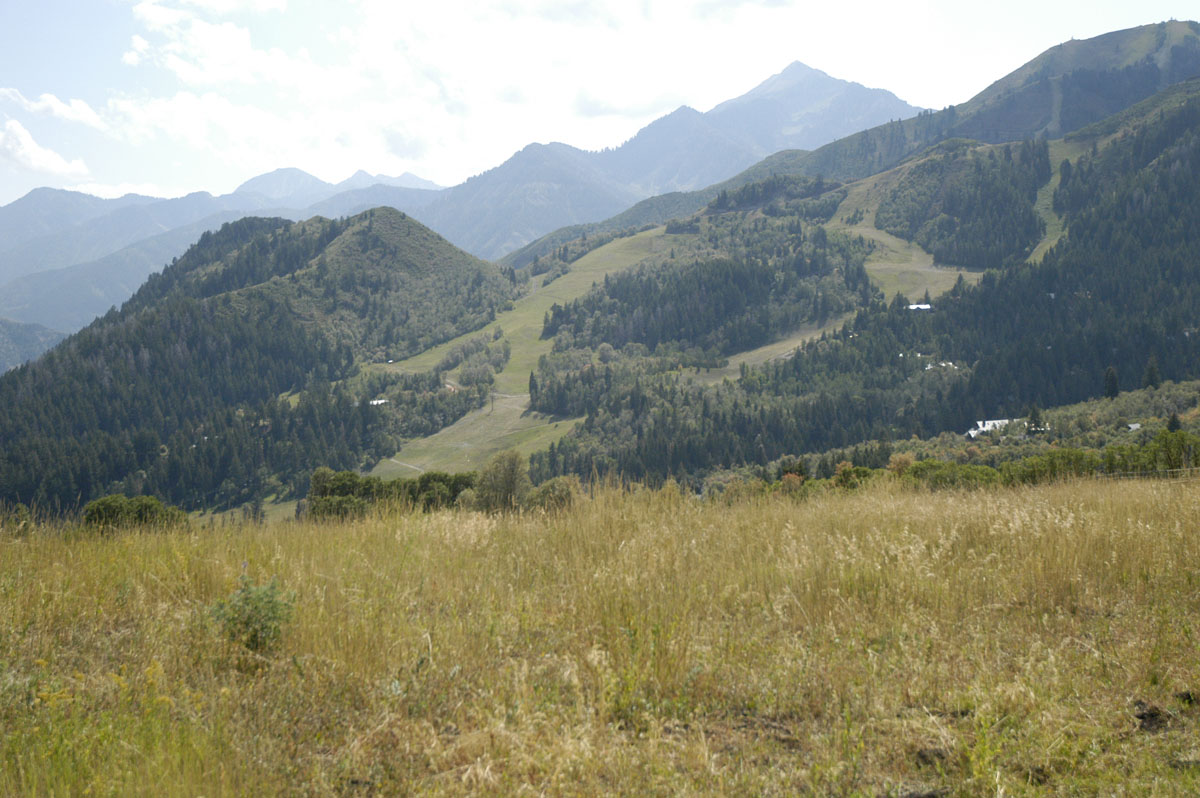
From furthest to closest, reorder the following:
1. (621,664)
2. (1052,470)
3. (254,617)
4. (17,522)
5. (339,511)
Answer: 1. (1052,470)
2. (339,511)
3. (17,522)
4. (254,617)
5. (621,664)

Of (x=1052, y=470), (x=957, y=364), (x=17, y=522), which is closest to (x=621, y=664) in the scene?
(x=17, y=522)

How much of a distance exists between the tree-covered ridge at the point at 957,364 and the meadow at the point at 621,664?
114342mm

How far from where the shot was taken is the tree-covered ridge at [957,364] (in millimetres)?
141000

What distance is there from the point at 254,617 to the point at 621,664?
2.64 meters

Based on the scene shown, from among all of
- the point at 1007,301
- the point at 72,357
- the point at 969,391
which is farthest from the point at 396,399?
the point at 1007,301

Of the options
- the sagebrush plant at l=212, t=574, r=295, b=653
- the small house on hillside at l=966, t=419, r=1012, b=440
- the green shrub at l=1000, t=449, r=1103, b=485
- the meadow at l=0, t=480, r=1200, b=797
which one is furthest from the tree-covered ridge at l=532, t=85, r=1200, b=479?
the sagebrush plant at l=212, t=574, r=295, b=653

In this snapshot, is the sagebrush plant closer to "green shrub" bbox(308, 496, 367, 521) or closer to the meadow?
the meadow

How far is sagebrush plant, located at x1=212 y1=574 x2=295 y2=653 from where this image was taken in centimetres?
459

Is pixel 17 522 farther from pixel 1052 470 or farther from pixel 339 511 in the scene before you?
pixel 1052 470

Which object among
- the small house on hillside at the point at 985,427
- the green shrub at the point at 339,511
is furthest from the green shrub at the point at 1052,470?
the small house on hillside at the point at 985,427

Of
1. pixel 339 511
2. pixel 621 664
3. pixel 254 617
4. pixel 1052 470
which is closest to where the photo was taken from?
pixel 621 664

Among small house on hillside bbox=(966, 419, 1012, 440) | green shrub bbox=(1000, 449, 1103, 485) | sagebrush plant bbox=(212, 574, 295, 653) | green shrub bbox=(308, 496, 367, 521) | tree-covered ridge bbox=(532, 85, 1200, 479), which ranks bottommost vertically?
small house on hillside bbox=(966, 419, 1012, 440)

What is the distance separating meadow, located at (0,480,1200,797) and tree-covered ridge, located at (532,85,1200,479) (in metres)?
114

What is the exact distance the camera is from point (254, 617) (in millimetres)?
4660
